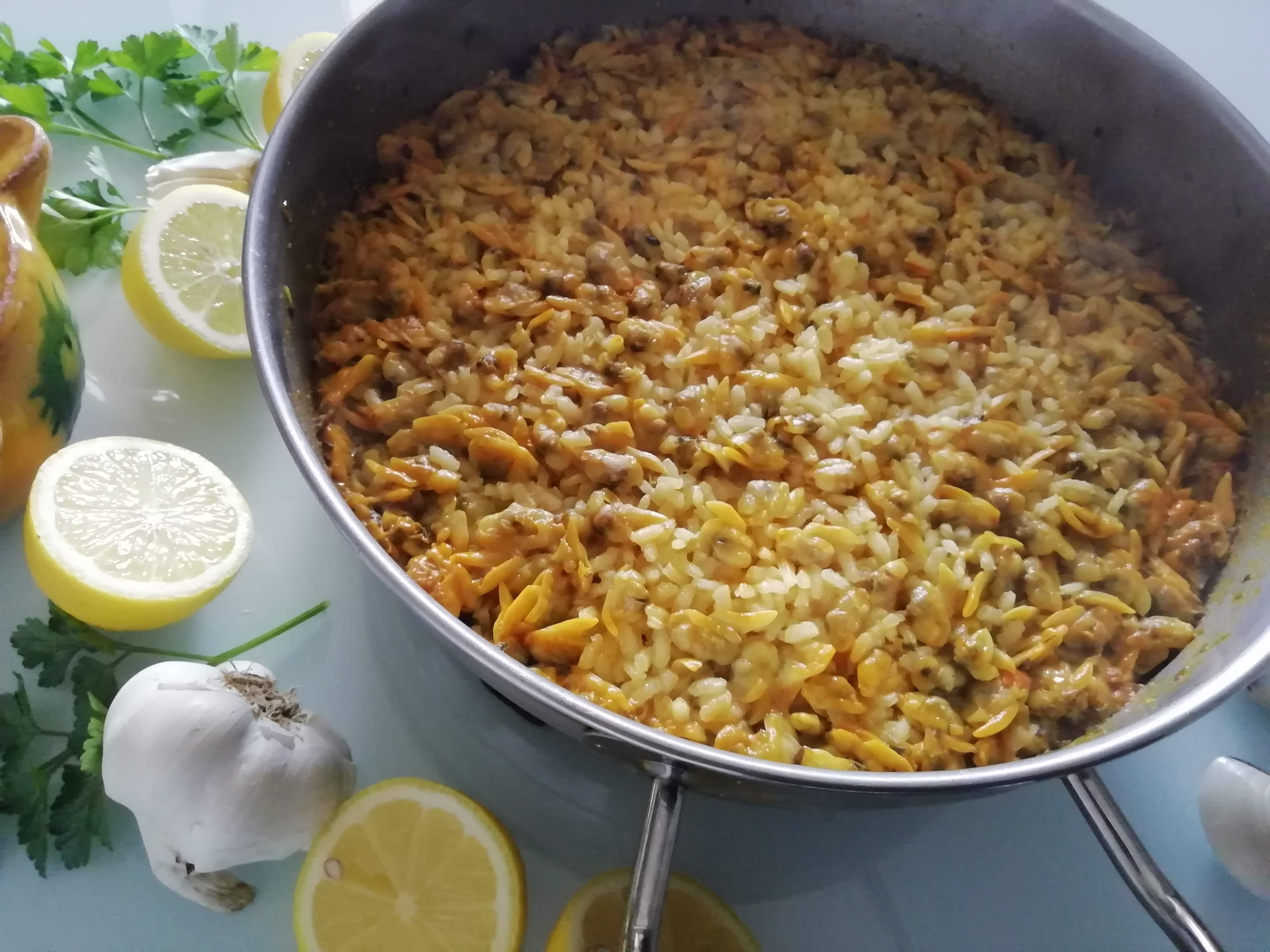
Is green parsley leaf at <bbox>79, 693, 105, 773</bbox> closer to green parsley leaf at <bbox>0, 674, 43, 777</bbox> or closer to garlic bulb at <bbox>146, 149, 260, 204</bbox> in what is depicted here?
green parsley leaf at <bbox>0, 674, 43, 777</bbox>

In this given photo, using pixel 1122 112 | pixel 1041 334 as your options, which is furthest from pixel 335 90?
pixel 1122 112

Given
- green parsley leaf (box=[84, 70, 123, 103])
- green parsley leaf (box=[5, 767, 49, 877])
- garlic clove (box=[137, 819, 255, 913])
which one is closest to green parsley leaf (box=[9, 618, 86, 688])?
green parsley leaf (box=[5, 767, 49, 877])

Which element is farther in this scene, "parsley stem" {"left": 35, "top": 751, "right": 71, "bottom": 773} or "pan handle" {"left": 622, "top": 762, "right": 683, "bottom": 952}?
"parsley stem" {"left": 35, "top": 751, "right": 71, "bottom": 773}

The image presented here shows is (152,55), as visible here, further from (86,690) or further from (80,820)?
(80,820)

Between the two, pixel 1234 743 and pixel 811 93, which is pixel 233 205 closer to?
pixel 811 93

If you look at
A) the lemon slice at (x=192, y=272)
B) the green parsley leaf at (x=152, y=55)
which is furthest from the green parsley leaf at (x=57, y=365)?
the green parsley leaf at (x=152, y=55)

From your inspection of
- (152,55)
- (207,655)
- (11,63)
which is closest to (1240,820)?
(207,655)
